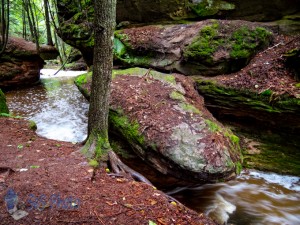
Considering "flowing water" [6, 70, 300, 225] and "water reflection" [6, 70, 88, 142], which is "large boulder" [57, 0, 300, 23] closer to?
"water reflection" [6, 70, 88, 142]

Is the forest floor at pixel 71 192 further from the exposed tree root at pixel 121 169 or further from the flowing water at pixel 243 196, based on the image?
the flowing water at pixel 243 196

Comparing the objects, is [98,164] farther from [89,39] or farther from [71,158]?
[89,39]

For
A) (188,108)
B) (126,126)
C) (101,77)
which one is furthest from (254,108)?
(101,77)

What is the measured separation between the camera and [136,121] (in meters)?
5.38

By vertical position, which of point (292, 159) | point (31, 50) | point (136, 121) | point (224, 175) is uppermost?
point (31, 50)

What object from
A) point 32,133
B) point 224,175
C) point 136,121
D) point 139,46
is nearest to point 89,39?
point 139,46

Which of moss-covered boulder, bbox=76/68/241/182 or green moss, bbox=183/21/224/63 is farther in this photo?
green moss, bbox=183/21/224/63

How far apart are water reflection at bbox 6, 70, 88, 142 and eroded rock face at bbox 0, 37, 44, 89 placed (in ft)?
1.72

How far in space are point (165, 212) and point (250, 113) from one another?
4278 mm

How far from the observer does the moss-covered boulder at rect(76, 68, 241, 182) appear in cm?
453

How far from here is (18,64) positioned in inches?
495

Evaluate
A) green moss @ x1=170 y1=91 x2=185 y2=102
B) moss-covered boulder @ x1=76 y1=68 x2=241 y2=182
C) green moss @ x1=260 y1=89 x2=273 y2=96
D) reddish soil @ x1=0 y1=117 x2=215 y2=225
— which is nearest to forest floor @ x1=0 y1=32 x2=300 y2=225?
reddish soil @ x1=0 y1=117 x2=215 y2=225

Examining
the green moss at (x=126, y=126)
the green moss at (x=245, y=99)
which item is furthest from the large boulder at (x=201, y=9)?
the green moss at (x=126, y=126)

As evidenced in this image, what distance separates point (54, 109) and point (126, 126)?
5.65 metres
